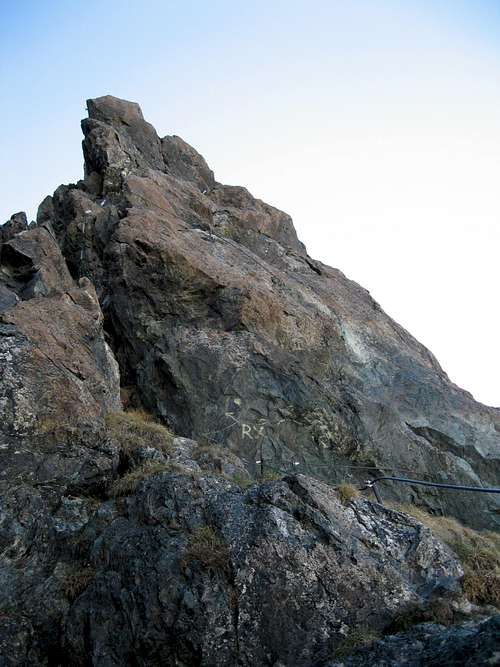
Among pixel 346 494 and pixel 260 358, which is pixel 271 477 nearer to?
pixel 346 494

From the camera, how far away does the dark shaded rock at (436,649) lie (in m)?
5.78

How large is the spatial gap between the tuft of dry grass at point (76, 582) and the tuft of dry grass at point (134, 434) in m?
3.25

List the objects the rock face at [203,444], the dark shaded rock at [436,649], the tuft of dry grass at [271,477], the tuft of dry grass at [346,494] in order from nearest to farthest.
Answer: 1. the dark shaded rock at [436,649]
2. the rock face at [203,444]
3. the tuft of dry grass at [346,494]
4. the tuft of dry grass at [271,477]

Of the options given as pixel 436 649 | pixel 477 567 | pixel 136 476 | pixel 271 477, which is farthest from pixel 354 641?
pixel 271 477

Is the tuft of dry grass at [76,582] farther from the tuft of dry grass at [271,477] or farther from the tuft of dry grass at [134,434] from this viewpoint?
the tuft of dry grass at [271,477]

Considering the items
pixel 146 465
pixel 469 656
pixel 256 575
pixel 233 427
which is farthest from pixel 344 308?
pixel 469 656

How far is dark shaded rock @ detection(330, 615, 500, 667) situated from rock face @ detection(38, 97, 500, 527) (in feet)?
25.8

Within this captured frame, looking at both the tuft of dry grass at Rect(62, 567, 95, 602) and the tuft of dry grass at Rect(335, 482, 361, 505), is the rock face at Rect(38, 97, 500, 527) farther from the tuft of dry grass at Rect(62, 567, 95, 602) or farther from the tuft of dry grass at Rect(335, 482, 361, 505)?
the tuft of dry grass at Rect(62, 567, 95, 602)

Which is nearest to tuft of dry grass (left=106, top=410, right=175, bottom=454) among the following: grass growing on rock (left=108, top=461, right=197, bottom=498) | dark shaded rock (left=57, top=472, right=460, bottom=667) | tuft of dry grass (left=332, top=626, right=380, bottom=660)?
grass growing on rock (left=108, top=461, right=197, bottom=498)

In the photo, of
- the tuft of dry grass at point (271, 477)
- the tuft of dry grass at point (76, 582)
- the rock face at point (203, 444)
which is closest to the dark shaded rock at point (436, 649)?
the rock face at point (203, 444)

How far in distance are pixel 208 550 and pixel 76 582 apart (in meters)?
2.23

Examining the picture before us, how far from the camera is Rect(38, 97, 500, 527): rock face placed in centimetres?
1764

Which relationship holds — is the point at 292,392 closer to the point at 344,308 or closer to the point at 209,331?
the point at 209,331

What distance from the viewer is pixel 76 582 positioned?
9164mm
